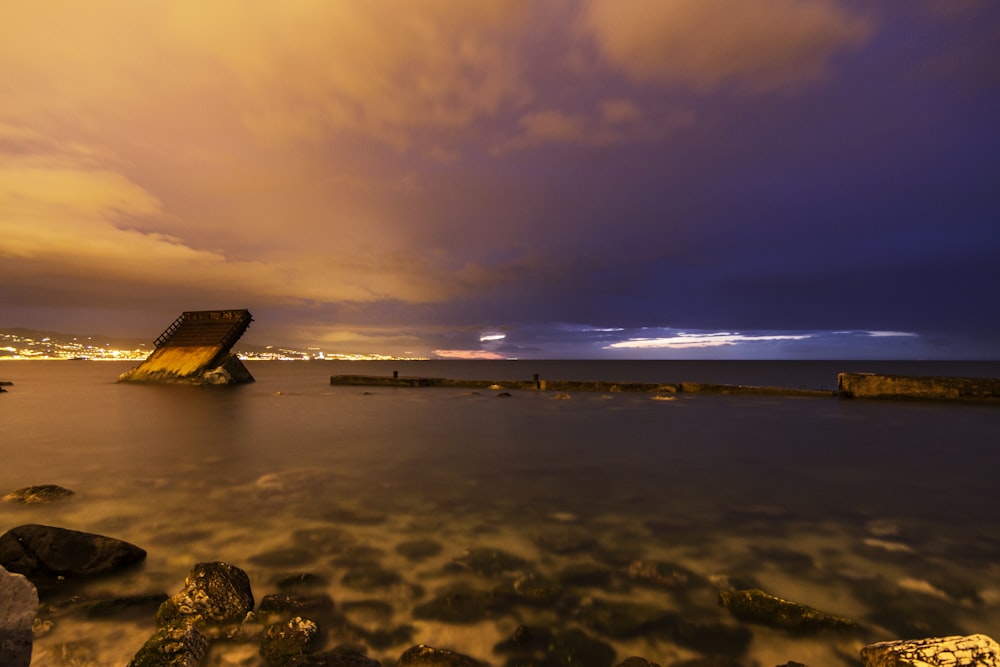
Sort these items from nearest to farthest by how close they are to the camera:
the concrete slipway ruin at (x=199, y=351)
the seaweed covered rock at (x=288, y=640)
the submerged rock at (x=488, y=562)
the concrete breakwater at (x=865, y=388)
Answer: the seaweed covered rock at (x=288, y=640)
the submerged rock at (x=488, y=562)
the concrete breakwater at (x=865, y=388)
the concrete slipway ruin at (x=199, y=351)

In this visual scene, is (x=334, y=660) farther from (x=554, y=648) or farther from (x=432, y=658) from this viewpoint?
(x=554, y=648)

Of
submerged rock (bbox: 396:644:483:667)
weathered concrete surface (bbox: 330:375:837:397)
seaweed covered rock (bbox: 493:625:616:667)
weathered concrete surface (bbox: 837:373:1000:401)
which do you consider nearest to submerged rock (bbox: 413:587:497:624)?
seaweed covered rock (bbox: 493:625:616:667)

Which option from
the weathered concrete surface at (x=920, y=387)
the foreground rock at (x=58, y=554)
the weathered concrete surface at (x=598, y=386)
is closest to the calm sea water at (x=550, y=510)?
the foreground rock at (x=58, y=554)

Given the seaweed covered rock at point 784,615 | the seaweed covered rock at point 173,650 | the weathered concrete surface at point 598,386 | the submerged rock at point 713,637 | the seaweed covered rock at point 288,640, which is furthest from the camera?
the weathered concrete surface at point 598,386

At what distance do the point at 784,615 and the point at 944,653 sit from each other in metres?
1.17

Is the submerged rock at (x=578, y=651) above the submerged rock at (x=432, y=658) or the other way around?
the other way around

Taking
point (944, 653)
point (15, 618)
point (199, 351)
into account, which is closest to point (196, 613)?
point (15, 618)

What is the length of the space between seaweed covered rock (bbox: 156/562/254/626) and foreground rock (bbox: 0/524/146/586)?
1.60 metres

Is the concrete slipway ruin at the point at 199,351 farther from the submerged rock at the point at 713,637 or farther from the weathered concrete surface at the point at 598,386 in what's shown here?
the submerged rock at the point at 713,637

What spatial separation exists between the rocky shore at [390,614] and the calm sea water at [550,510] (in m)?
0.09

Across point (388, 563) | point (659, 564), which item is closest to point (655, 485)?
point (659, 564)

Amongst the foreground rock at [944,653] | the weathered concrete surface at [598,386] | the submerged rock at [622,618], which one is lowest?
the submerged rock at [622,618]

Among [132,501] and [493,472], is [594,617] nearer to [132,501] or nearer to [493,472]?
[493,472]

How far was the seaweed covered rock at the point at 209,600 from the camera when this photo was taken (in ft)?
13.8
